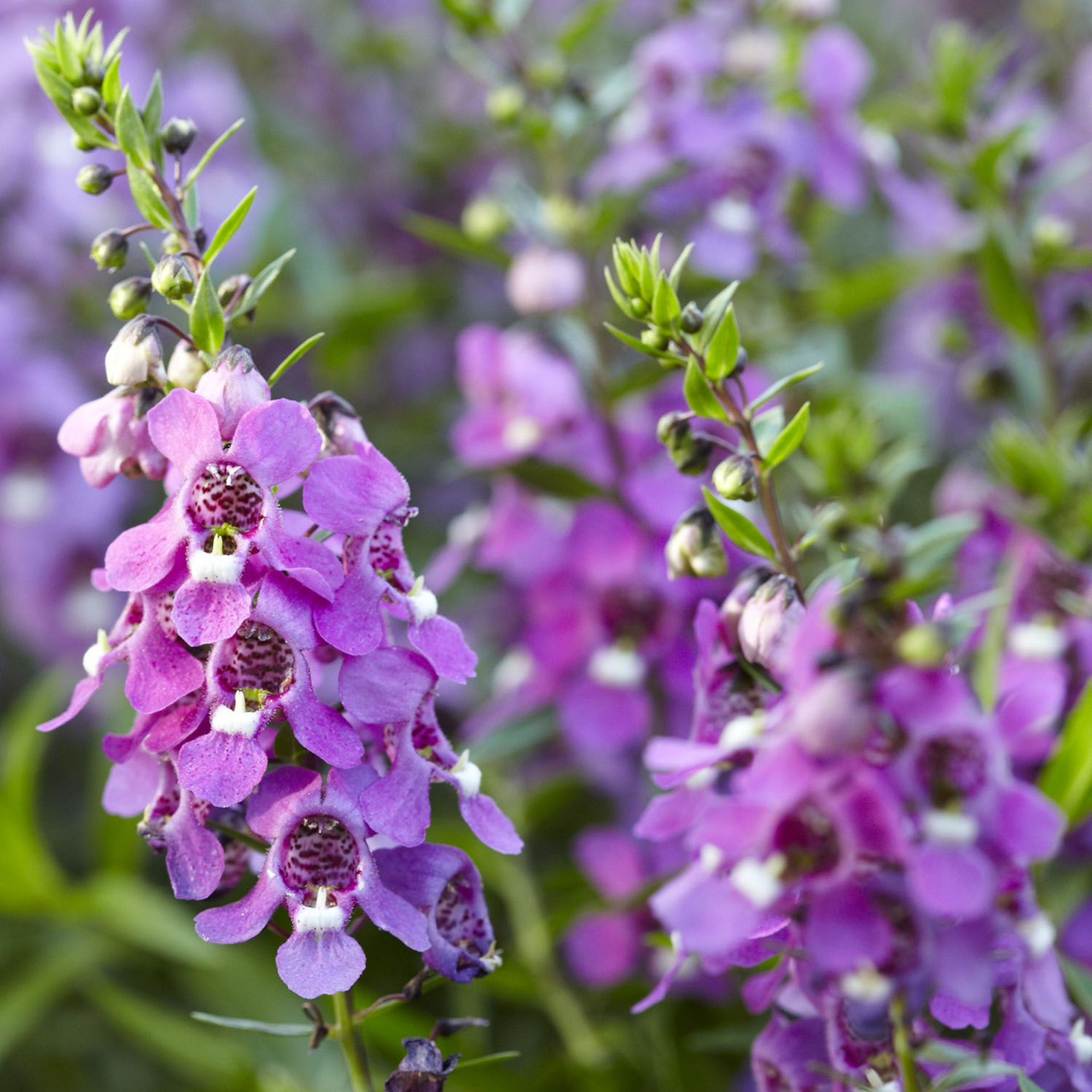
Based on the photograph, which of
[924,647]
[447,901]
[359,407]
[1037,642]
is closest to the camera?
[924,647]

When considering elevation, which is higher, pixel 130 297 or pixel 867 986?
pixel 130 297

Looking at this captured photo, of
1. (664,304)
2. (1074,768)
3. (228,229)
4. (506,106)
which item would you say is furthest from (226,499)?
(506,106)

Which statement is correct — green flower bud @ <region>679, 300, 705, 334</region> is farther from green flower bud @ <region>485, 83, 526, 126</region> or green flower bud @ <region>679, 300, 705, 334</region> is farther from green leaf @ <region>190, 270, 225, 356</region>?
green flower bud @ <region>485, 83, 526, 126</region>

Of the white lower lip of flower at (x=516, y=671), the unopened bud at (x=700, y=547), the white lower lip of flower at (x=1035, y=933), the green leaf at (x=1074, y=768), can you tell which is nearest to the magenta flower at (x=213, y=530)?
the unopened bud at (x=700, y=547)

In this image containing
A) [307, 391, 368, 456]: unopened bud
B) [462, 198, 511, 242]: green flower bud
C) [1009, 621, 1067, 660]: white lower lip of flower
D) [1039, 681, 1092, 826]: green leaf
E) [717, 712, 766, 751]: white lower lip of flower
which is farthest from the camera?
[462, 198, 511, 242]: green flower bud

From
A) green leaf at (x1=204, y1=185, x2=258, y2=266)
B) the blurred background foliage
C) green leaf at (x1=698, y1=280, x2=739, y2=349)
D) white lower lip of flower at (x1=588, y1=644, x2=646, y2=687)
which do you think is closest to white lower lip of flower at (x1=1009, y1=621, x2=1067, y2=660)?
the blurred background foliage

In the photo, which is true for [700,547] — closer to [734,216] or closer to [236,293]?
[236,293]
